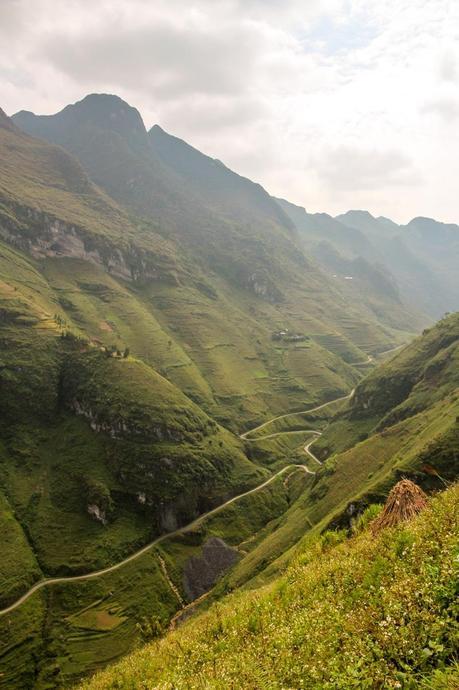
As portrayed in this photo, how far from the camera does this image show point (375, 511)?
117ft

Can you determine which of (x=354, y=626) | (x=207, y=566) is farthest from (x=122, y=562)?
(x=354, y=626)

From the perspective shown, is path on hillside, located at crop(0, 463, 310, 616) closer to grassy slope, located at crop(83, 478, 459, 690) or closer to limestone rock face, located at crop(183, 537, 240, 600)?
limestone rock face, located at crop(183, 537, 240, 600)

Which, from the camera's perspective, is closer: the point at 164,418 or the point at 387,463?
the point at 387,463

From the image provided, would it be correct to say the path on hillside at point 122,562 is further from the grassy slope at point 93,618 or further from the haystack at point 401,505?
the haystack at point 401,505

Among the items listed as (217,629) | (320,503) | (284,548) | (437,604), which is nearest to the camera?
(437,604)

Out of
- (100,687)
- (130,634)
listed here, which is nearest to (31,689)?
(130,634)

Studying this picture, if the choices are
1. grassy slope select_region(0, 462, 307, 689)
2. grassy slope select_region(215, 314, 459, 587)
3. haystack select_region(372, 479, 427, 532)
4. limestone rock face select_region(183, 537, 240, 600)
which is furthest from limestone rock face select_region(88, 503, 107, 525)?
haystack select_region(372, 479, 427, 532)

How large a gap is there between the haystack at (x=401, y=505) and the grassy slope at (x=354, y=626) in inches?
140

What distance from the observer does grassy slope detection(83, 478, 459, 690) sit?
12.6 m

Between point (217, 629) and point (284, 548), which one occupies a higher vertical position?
point (217, 629)

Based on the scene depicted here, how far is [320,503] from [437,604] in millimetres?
130629

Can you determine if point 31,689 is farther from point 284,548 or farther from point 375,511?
point 375,511

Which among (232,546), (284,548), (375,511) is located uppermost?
(375,511)

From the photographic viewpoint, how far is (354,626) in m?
16.0
